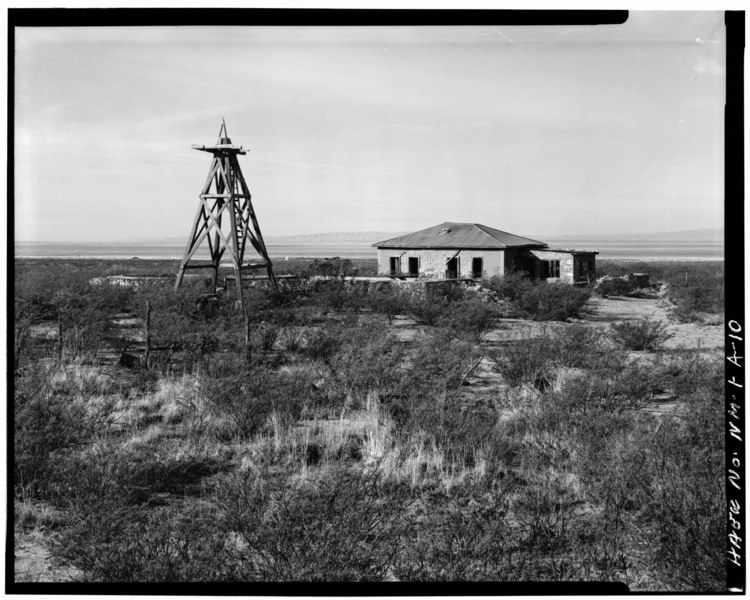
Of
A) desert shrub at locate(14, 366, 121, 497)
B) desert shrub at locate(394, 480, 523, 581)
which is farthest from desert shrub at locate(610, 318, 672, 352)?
desert shrub at locate(14, 366, 121, 497)

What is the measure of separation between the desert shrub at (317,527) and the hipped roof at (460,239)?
18.4 meters

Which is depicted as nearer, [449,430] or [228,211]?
[449,430]

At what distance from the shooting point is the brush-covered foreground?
3729 millimetres

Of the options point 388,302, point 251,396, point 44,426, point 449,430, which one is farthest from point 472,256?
point 44,426

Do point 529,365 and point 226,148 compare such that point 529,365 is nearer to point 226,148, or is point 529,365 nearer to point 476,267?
point 226,148

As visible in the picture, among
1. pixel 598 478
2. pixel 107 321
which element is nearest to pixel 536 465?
pixel 598 478

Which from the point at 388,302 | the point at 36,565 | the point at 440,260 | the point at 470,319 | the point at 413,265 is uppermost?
the point at 440,260

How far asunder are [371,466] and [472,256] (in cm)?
1804

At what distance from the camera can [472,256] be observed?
2236 centimetres

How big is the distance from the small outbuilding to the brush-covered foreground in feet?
44.3

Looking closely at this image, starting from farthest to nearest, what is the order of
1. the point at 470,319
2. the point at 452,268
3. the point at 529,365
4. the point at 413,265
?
the point at 413,265 < the point at 452,268 < the point at 470,319 < the point at 529,365

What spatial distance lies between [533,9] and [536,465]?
3.33 meters

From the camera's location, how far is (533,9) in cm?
405

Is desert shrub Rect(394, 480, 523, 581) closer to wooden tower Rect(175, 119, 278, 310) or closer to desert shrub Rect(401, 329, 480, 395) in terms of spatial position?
desert shrub Rect(401, 329, 480, 395)
